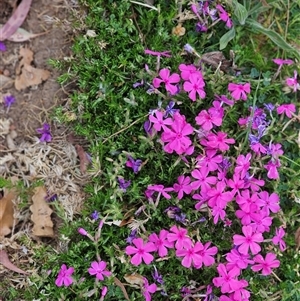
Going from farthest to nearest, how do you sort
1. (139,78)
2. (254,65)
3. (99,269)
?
(254,65)
(139,78)
(99,269)

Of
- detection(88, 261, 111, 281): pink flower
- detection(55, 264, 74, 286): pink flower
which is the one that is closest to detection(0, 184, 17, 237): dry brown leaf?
detection(55, 264, 74, 286): pink flower

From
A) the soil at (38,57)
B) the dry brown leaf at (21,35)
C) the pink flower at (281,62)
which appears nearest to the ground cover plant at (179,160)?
the pink flower at (281,62)

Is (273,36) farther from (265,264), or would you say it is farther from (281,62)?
(265,264)

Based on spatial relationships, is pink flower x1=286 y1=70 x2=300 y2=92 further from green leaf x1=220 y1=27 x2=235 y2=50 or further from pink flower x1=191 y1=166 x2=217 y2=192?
pink flower x1=191 y1=166 x2=217 y2=192

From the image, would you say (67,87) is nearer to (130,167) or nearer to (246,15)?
(130,167)

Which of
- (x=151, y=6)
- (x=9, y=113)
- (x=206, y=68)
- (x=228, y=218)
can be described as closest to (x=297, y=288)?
(x=228, y=218)

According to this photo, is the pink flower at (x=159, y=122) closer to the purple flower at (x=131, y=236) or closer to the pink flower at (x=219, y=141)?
the pink flower at (x=219, y=141)

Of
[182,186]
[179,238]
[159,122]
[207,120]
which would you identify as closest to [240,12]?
[207,120]
